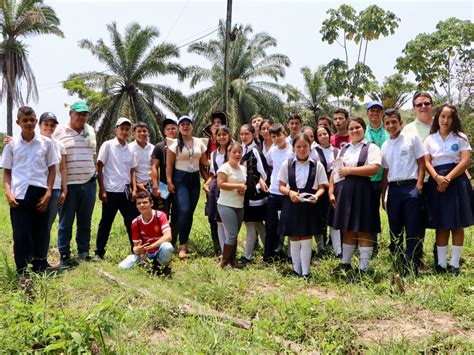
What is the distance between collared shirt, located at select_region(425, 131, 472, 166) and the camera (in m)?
4.59

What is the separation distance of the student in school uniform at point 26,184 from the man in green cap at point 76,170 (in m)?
0.56

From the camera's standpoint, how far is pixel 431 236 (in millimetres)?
6684

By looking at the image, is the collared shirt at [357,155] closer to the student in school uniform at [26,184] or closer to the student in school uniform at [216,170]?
the student in school uniform at [216,170]

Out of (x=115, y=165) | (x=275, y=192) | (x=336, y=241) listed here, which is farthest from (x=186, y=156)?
(x=336, y=241)

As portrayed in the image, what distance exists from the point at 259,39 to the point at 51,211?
22.1 m

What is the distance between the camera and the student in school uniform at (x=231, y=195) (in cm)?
538

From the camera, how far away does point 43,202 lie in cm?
485

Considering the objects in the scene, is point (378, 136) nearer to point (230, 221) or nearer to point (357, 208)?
point (357, 208)

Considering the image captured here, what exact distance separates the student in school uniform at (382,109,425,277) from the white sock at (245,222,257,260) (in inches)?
71.0

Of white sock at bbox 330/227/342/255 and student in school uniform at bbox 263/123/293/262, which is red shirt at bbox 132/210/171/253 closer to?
student in school uniform at bbox 263/123/293/262

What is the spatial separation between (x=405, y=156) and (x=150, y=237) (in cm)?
295

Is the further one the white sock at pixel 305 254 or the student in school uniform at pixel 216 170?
the student in school uniform at pixel 216 170

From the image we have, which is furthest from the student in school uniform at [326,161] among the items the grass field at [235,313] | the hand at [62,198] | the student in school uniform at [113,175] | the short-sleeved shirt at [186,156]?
the hand at [62,198]

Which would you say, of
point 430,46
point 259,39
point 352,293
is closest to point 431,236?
point 352,293
